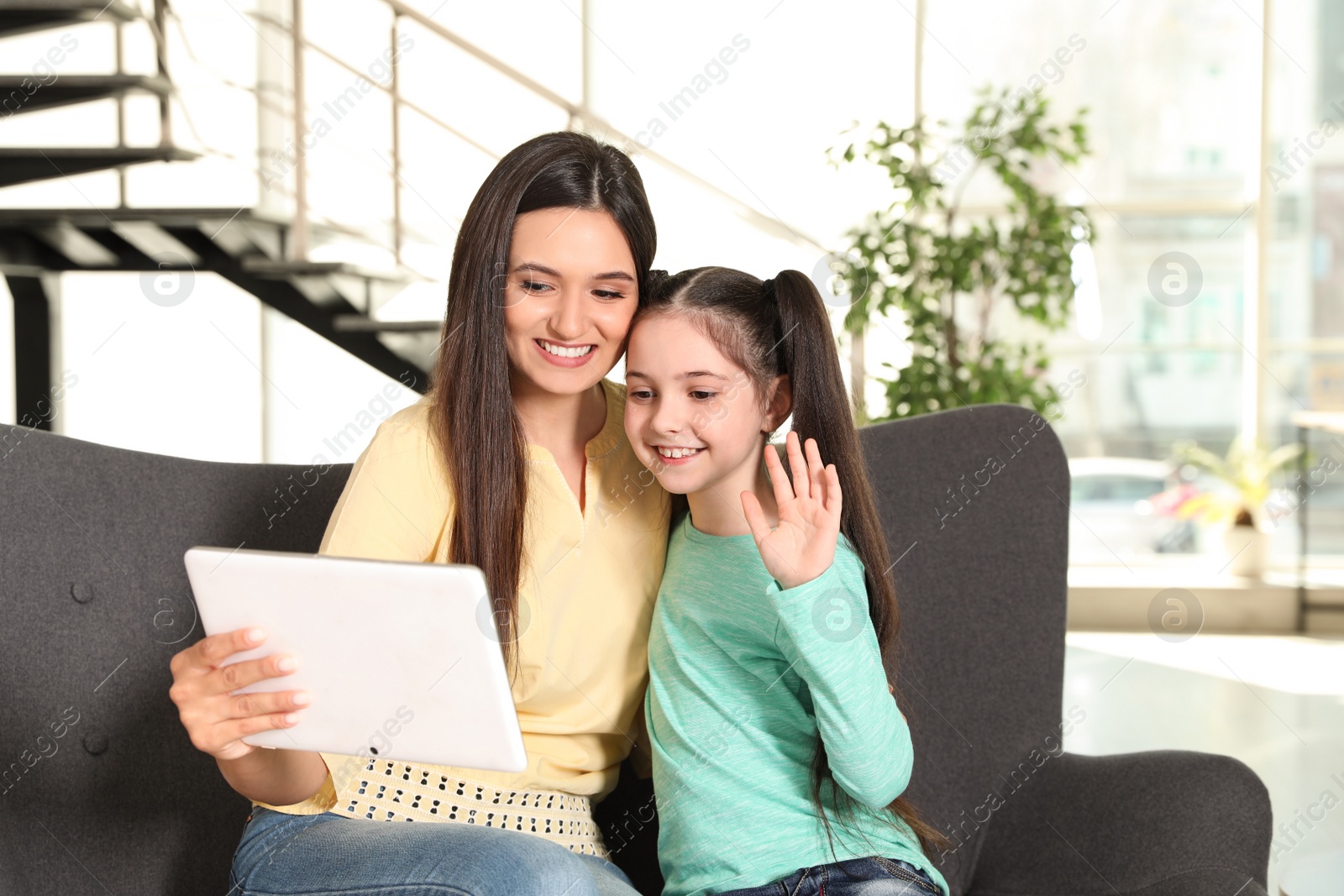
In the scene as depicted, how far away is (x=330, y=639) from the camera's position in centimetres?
105

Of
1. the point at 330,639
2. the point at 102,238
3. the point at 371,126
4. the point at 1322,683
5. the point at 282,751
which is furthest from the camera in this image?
the point at 371,126

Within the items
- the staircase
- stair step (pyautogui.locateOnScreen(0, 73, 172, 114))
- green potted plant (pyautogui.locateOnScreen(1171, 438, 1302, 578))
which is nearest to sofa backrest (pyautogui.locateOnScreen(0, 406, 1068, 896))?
the staircase

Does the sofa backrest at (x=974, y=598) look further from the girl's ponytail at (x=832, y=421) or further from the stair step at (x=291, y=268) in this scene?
the stair step at (x=291, y=268)

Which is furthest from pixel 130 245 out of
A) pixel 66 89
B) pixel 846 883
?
pixel 846 883

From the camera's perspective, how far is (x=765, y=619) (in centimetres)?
132

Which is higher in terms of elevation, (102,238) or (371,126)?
(371,126)

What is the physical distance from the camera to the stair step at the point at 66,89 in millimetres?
3428

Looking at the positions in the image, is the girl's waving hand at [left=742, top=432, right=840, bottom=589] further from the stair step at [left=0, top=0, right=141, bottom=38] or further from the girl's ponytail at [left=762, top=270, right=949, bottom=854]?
the stair step at [left=0, top=0, right=141, bottom=38]

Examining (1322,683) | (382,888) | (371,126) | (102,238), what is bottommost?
(1322,683)

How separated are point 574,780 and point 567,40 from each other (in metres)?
4.13

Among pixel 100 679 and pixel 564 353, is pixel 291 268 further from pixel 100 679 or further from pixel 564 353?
pixel 564 353

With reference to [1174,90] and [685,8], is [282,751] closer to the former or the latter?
[685,8]

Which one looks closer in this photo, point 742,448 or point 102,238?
point 742,448

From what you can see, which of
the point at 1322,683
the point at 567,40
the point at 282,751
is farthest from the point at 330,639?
the point at 567,40
